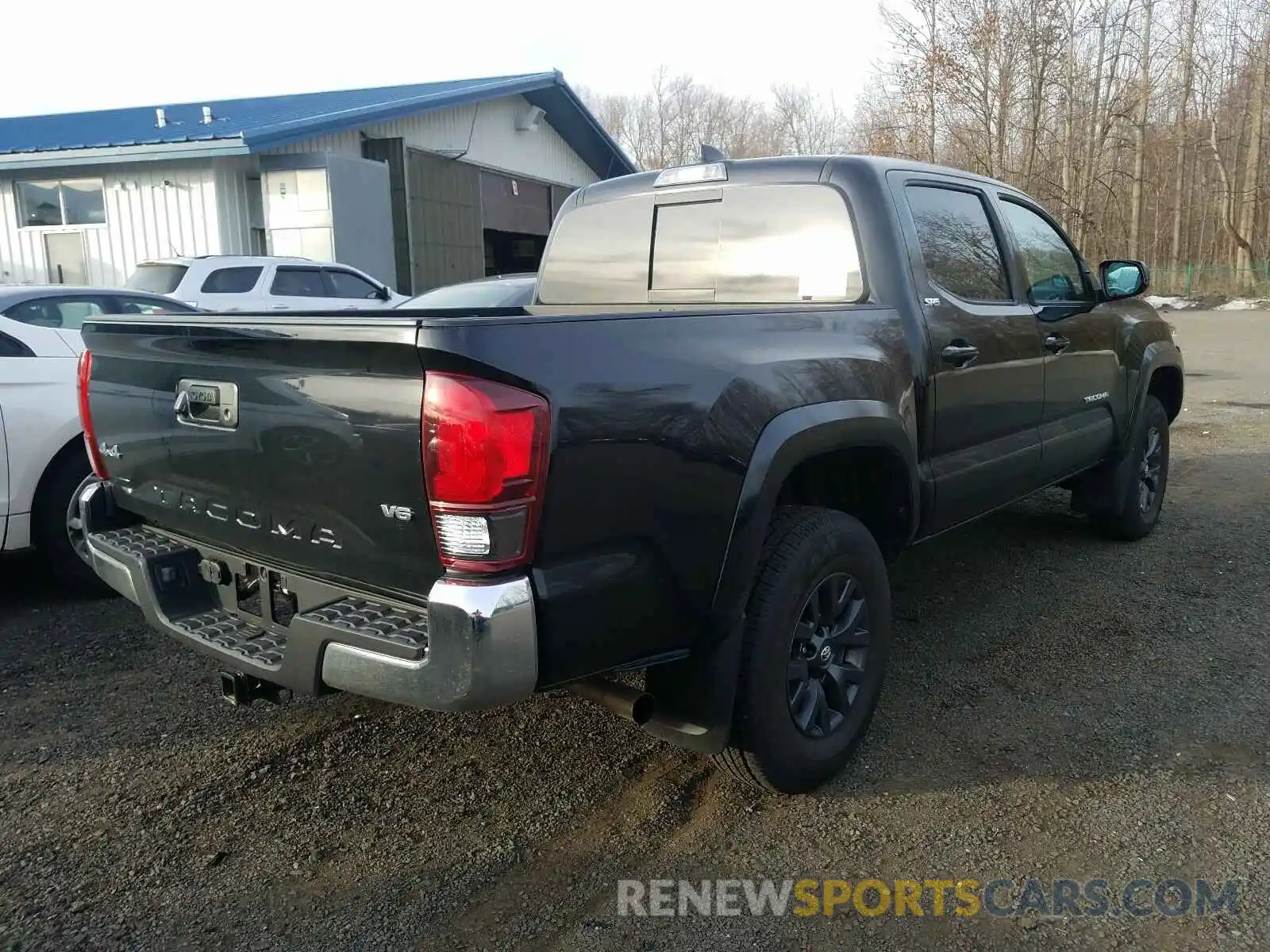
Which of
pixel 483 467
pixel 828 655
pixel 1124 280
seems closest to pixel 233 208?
pixel 1124 280

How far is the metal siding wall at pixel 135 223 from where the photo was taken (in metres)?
14.5

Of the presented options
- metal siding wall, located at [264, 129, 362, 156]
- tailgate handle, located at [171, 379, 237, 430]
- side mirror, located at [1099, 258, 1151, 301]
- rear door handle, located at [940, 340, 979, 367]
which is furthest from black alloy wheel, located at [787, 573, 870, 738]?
metal siding wall, located at [264, 129, 362, 156]

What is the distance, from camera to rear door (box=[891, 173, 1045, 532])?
3.70 metres

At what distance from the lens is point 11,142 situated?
1692 cm

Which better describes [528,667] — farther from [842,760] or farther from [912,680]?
[912,680]

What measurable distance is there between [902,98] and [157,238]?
22.7m

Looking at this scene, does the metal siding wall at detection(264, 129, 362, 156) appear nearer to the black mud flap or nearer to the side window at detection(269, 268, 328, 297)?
the side window at detection(269, 268, 328, 297)

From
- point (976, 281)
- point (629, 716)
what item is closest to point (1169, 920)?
point (629, 716)

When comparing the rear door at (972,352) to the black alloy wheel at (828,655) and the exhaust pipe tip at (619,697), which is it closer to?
the black alloy wheel at (828,655)

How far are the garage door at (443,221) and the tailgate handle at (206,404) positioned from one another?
1527cm

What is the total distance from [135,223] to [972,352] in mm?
14584

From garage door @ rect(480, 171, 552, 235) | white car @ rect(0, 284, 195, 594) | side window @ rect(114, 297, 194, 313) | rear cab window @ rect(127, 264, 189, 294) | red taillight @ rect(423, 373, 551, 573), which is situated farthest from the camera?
garage door @ rect(480, 171, 552, 235)

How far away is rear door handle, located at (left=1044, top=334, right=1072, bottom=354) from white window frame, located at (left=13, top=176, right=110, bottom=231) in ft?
48.7

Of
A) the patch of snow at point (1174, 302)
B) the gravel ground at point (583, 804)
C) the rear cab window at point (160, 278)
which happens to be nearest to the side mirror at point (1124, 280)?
the gravel ground at point (583, 804)
